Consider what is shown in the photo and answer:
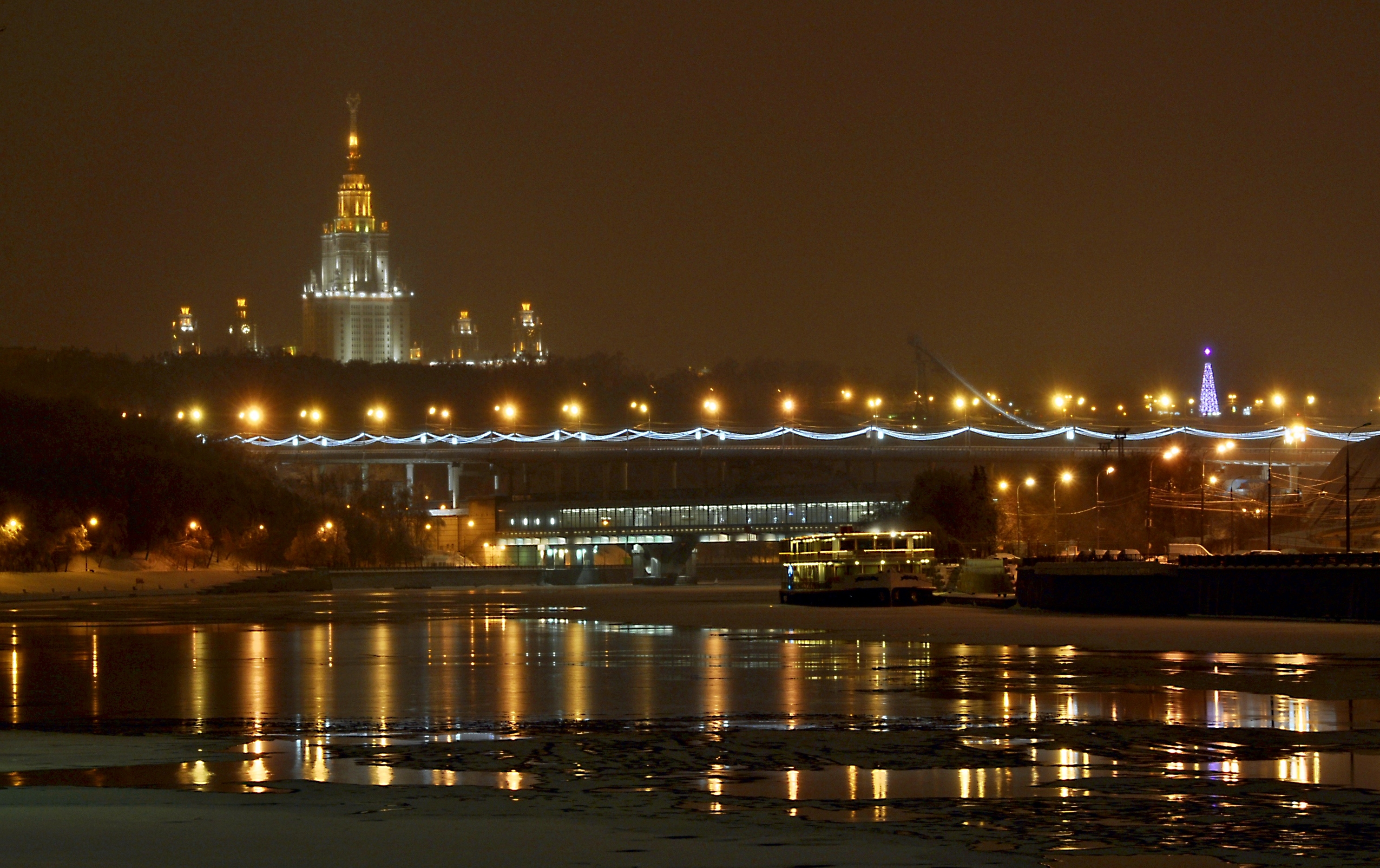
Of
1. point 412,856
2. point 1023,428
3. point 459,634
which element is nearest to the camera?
point 412,856

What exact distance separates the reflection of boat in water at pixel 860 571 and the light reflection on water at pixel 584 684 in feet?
84.7

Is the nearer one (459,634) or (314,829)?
(314,829)

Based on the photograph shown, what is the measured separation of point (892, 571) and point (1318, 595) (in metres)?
20.0

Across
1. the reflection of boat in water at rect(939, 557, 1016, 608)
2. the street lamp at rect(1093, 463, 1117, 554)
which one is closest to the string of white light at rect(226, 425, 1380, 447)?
the street lamp at rect(1093, 463, 1117, 554)

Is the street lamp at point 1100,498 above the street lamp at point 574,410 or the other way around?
the other way around

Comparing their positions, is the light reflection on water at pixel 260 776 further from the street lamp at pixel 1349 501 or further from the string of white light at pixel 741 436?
the string of white light at pixel 741 436

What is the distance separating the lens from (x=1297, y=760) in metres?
14.0

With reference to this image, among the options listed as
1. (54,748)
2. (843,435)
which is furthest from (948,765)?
(843,435)

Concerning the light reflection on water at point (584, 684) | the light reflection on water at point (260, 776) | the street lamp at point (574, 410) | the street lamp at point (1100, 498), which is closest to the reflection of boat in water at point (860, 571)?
the street lamp at point (1100, 498)

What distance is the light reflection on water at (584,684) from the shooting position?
714 inches

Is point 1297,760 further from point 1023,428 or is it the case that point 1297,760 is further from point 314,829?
point 1023,428

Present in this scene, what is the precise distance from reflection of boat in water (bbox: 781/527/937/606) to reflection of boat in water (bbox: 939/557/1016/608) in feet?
4.40

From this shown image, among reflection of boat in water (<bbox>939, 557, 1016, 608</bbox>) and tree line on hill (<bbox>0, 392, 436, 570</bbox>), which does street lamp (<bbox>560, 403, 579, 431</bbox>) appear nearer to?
tree line on hill (<bbox>0, 392, 436, 570</bbox>)

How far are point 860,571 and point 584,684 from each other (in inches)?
1727
